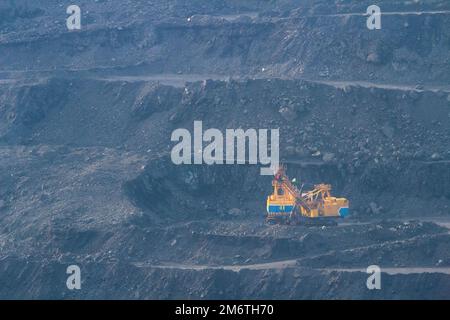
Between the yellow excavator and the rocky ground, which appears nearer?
the rocky ground

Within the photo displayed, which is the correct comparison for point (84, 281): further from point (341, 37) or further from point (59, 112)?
point (341, 37)

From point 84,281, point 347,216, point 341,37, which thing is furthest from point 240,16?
point 84,281

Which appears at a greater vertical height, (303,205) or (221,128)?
(221,128)

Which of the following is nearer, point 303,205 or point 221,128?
point 303,205
